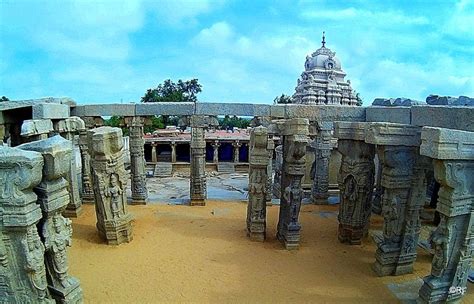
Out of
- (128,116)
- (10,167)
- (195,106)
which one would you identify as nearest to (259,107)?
(195,106)

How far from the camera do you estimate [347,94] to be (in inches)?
895

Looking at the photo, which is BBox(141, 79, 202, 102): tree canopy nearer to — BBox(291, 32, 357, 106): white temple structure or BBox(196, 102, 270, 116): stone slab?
BBox(291, 32, 357, 106): white temple structure

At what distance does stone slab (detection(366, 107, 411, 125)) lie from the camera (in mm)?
7398

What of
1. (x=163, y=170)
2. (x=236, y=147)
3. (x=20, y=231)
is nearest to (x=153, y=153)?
(x=163, y=170)

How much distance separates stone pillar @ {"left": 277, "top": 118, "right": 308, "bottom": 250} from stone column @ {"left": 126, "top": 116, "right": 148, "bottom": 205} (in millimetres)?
5249

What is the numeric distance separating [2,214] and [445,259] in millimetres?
5716

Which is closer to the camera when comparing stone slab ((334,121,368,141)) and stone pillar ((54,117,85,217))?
stone slab ((334,121,368,141))

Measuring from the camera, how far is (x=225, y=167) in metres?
27.3

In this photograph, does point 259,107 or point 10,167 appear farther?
point 259,107

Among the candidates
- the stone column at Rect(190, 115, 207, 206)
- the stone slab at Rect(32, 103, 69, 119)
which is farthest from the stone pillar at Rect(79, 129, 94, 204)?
the stone column at Rect(190, 115, 207, 206)

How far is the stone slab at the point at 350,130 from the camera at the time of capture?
6.59 metres

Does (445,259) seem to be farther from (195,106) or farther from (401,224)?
(195,106)

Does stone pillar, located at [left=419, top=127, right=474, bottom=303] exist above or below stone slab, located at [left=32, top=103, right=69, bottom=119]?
below

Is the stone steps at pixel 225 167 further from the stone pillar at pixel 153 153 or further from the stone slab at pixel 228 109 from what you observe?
the stone slab at pixel 228 109
